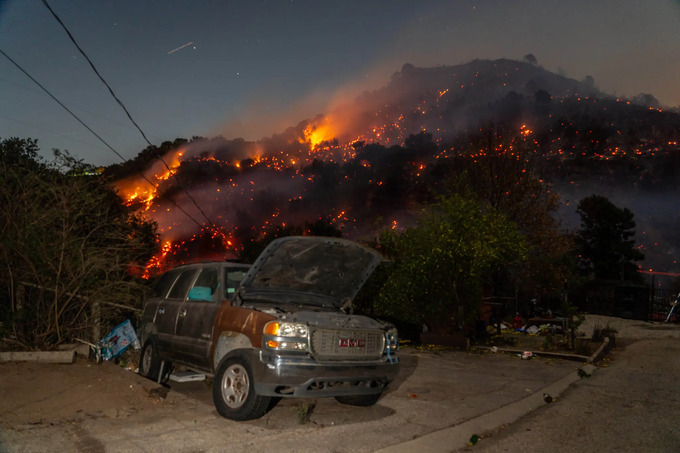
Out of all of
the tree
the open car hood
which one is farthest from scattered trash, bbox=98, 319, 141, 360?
the tree

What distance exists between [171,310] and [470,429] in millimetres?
4316

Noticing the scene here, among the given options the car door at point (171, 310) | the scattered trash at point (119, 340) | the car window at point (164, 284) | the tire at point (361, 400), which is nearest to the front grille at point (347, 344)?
the tire at point (361, 400)

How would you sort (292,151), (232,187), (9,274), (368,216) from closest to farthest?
(9,274), (368,216), (232,187), (292,151)

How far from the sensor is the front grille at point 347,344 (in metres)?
4.99

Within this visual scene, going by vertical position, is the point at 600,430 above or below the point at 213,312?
below

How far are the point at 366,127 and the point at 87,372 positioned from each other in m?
179

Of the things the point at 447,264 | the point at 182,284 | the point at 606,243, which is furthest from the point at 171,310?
the point at 606,243

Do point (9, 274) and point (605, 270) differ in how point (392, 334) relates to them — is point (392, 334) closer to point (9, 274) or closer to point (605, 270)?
point (9, 274)

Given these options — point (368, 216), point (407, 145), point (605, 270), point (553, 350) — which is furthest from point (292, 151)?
point (553, 350)

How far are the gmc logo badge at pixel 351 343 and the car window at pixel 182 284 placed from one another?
111 inches

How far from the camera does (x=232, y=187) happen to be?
98.7 metres

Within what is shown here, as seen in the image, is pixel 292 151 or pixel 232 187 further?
pixel 292 151

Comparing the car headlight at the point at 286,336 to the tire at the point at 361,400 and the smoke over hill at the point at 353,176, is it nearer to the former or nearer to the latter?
the tire at the point at 361,400

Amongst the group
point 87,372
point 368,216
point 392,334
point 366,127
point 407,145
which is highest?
point 366,127
